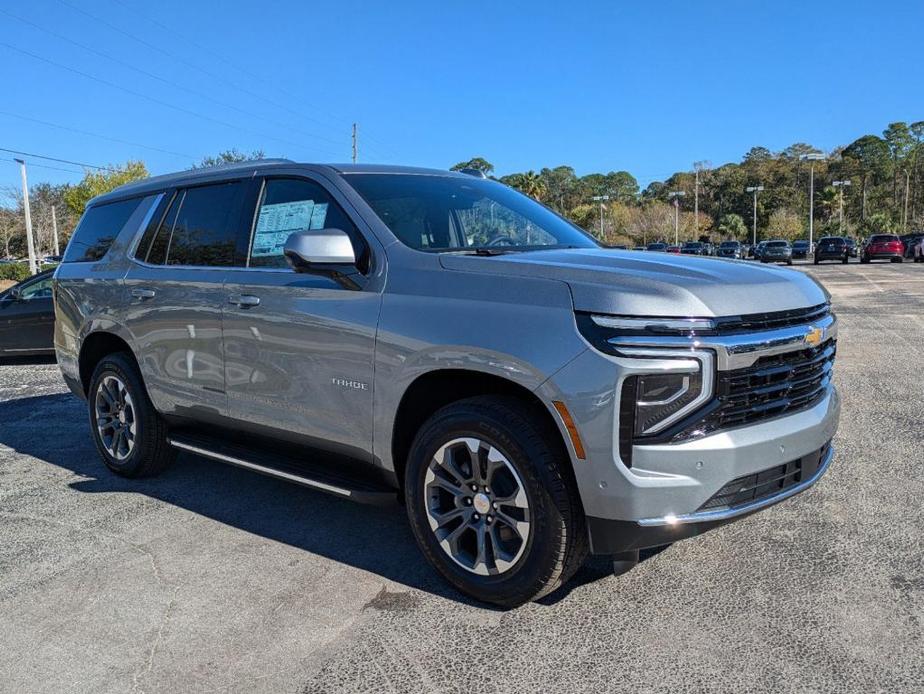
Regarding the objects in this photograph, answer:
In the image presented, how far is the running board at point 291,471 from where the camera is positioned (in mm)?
3428

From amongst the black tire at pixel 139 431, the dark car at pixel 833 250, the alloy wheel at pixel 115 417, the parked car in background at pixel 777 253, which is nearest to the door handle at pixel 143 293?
the black tire at pixel 139 431

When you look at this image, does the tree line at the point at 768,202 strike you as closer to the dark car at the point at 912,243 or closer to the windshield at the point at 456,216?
the dark car at the point at 912,243

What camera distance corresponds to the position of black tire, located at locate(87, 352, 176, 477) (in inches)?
192

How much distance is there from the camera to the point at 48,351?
36.0 feet

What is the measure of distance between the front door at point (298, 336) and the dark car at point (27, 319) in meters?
8.14

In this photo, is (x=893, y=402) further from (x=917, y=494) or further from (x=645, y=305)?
(x=645, y=305)

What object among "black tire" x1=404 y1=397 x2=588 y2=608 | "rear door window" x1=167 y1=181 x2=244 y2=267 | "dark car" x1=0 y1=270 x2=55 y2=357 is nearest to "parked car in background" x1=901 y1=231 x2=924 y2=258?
"dark car" x1=0 y1=270 x2=55 y2=357

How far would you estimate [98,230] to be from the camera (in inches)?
214

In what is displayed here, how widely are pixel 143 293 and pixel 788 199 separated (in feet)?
344

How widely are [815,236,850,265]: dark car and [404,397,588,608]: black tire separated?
150 feet

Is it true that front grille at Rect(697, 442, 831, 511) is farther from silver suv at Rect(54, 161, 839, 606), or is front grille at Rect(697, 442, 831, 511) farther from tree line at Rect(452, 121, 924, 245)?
tree line at Rect(452, 121, 924, 245)

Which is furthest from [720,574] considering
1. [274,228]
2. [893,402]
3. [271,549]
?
[893,402]

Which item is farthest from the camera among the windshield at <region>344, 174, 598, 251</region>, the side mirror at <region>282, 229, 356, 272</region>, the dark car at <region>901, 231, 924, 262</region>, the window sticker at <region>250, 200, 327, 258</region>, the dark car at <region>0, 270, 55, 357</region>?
the dark car at <region>901, 231, 924, 262</region>

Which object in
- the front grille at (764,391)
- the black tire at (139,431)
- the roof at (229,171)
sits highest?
the roof at (229,171)
